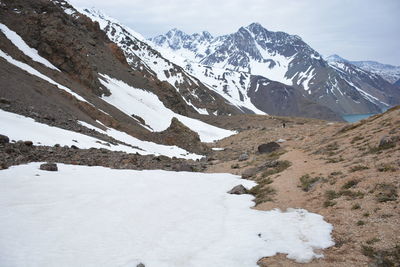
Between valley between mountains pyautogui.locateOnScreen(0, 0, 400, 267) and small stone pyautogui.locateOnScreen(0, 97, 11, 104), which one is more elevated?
small stone pyautogui.locateOnScreen(0, 97, 11, 104)

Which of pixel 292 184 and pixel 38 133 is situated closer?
pixel 292 184

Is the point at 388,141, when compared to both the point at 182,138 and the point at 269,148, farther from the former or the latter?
the point at 182,138

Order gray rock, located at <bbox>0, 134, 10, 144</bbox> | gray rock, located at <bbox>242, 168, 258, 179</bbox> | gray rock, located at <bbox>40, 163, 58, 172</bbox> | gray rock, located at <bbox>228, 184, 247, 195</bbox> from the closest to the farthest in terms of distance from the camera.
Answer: gray rock, located at <bbox>40, 163, 58, 172</bbox> < gray rock, located at <bbox>228, 184, 247, 195</bbox> < gray rock, located at <bbox>0, 134, 10, 144</bbox> < gray rock, located at <bbox>242, 168, 258, 179</bbox>

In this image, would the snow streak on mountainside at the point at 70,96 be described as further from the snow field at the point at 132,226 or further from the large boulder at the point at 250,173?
the large boulder at the point at 250,173

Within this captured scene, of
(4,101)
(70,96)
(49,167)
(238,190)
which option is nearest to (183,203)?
(238,190)

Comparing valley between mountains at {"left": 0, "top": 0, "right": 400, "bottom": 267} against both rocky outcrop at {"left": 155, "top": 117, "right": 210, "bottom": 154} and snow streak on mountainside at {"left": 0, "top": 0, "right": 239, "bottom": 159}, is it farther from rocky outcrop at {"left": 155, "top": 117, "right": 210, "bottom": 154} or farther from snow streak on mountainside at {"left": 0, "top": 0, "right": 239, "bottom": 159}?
rocky outcrop at {"left": 155, "top": 117, "right": 210, "bottom": 154}

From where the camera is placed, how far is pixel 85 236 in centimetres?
973

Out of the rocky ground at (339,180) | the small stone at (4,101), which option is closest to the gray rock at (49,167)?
the rocky ground at (339,180)

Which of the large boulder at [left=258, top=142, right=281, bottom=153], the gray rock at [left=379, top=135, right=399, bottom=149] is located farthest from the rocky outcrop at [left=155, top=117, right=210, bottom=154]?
the gray rock at [left=379, top=135, right=399, bottom=149]

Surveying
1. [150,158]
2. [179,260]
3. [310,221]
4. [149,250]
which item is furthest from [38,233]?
[150,158]

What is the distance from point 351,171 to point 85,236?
12037mm

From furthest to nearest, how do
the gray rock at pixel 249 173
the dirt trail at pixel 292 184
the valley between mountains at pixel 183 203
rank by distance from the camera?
the gray rock at pixel 249 173, the dirt trail at pixel 292 184, the valley between mountains at pixel 183 203

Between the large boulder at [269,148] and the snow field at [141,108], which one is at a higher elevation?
the snow field at [141,108]

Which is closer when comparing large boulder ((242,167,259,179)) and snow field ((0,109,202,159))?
snow field ((0,109,202,159))
